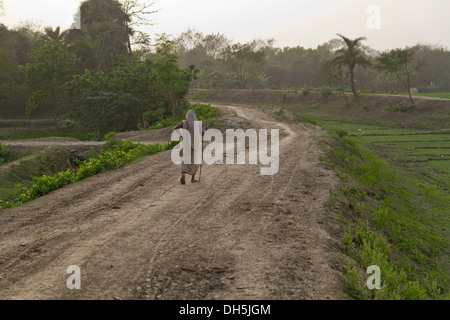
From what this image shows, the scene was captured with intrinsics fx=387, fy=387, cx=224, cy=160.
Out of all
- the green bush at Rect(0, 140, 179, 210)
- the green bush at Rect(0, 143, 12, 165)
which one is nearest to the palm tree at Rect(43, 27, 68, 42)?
the green bush at Rect(0, 143, 12, 165)

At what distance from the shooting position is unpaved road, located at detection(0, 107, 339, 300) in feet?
13.9

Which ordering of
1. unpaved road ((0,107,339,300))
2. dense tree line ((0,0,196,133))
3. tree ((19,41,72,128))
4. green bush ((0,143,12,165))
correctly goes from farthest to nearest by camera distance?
tree ((19,41,72,128))
dense tree line ((0,0,196,133))
green bush ((0,143,12,165))
unpaved road ((0,107,339,300))

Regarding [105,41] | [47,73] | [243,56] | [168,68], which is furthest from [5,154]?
[243,56]

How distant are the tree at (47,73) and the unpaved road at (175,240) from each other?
24.0 m

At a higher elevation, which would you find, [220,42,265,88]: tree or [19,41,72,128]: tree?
[220,42,265,88]: tree

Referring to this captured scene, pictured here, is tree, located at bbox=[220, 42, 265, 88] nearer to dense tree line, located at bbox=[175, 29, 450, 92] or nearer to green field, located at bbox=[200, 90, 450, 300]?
dense tree line, located at bbox=[175, 29, 450, 92]

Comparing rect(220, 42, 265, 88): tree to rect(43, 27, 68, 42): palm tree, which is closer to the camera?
rect(43, 27, 68, 42): palm tree

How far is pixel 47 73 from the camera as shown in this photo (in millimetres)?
29594

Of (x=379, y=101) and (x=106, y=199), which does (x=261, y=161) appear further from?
(x=379, y=101)

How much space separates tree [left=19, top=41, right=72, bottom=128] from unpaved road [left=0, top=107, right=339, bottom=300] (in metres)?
24.0

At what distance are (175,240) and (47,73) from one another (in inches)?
1117

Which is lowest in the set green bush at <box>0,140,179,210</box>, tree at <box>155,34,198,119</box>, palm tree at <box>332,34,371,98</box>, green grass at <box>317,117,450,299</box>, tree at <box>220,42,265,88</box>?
green grass at <box>317,117,450,299</box>

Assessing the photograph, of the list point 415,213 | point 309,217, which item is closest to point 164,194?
point 309,217

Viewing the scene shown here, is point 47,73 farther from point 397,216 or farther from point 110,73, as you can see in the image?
point 397,216
